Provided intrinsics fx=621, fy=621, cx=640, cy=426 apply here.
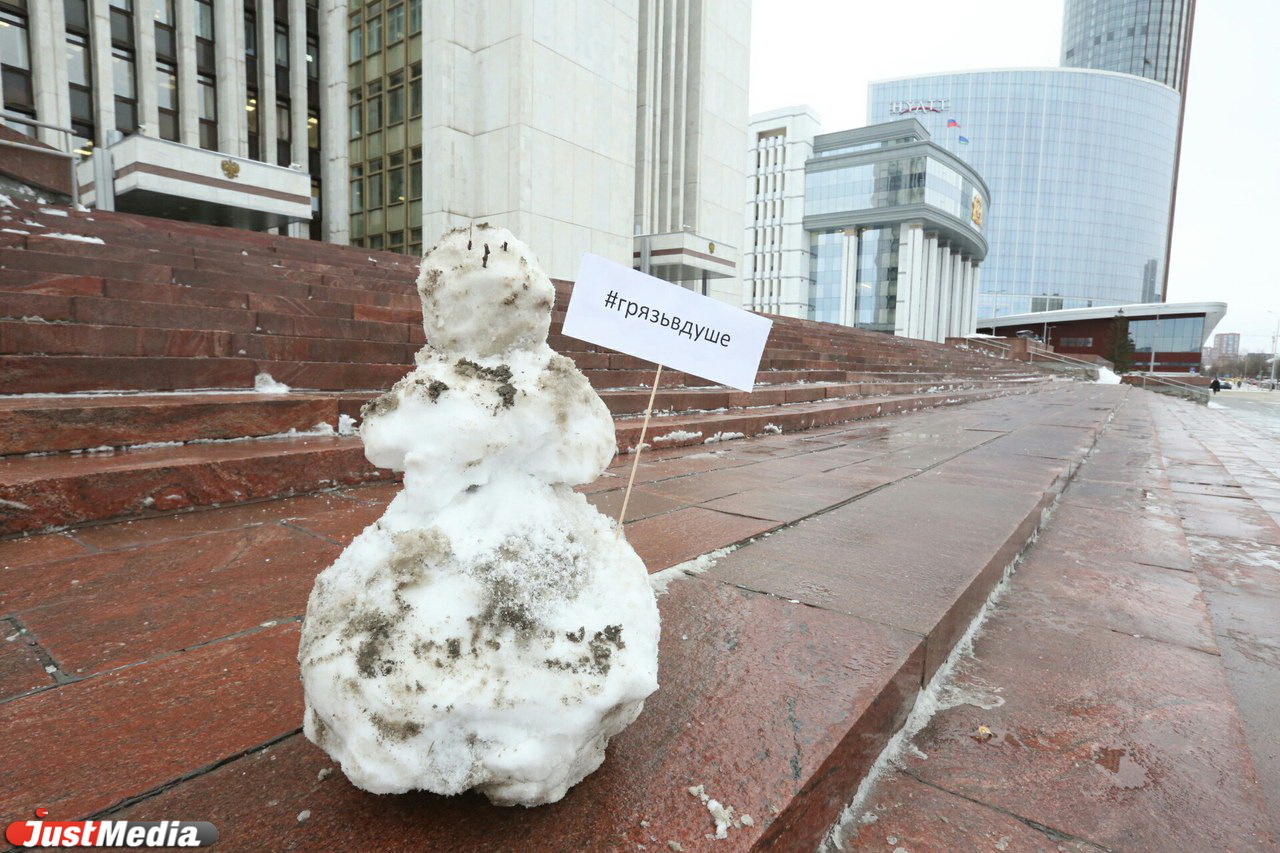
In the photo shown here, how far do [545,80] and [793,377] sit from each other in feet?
39.6

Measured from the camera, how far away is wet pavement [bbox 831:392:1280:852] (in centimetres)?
125

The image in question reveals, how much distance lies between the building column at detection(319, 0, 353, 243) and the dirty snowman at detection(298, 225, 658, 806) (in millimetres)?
23057

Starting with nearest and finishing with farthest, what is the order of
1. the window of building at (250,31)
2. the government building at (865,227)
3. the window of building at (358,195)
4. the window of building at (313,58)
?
the window of building at (250,31), the window of building at (358,195), the window of building at (313,58), the government building at (865,227)

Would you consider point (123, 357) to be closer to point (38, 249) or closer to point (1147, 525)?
point (38, 249)

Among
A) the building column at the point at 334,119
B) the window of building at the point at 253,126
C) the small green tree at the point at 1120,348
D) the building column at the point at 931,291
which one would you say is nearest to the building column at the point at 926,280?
the building column at the point at 931,291

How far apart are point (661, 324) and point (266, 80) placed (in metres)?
24.7

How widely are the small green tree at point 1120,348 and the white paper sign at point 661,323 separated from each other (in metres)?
68.1

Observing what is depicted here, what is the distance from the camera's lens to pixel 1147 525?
3.55 meters

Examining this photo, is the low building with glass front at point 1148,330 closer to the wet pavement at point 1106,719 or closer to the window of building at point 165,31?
the window of building at point 165,31

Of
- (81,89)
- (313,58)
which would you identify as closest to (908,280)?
(313,58)

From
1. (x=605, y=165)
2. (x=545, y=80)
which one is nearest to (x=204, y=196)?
(x=545, y=80)

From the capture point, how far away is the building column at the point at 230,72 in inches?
741

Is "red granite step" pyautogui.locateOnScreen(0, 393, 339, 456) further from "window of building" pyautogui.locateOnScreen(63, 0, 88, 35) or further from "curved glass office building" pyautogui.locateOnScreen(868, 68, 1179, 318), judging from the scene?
"curved glass office building" pyautogui.locateOnScreen(868, 68, 1179, 318)

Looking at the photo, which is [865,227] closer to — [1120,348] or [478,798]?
[1120,348]
